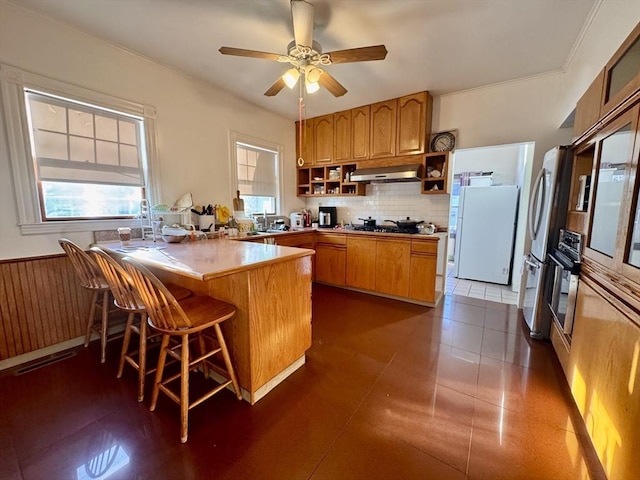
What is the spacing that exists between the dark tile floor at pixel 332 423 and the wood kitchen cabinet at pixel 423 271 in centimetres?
95

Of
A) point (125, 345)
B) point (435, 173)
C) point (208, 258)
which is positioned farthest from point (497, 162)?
point (125, 345)

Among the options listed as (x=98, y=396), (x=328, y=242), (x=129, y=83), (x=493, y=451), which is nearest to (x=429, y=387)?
(x=493, y=451)

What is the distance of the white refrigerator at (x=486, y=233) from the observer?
402 cm

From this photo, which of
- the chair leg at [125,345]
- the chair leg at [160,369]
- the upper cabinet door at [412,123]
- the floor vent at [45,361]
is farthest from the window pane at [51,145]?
the upper cabinet door at [412,123]

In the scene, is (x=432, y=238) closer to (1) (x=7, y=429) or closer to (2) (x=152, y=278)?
(2) (x=152, y=278)

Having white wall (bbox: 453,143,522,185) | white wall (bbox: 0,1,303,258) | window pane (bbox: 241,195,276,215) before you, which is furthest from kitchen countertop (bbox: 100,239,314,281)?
white wall (bbox: 453,143,522,185)

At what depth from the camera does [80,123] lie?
7.29ft

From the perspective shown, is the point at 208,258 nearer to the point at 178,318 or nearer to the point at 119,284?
the point at 178,318

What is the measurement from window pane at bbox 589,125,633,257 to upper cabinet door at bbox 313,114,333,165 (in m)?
3.02

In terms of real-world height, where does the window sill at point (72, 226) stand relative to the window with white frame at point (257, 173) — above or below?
below

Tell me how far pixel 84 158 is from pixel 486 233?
5.07 m

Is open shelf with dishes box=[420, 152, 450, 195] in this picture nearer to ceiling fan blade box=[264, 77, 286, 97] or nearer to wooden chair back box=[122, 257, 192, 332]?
ceiling fan blade box=[264, 77, 286, 97]

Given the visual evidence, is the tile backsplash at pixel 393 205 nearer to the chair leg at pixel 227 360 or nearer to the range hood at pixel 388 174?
the range hood at pixel 388 174

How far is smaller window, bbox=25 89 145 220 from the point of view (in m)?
2.06
